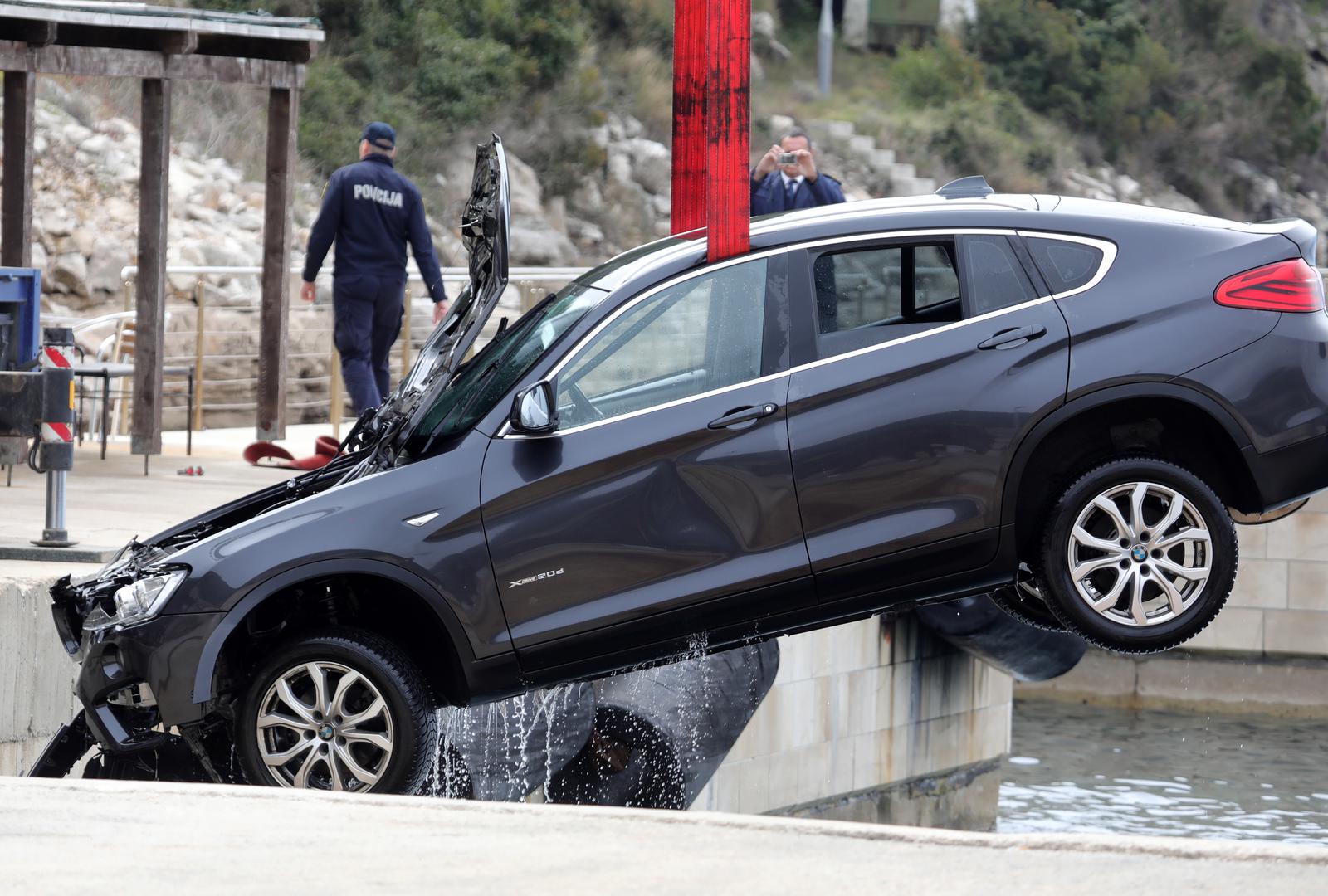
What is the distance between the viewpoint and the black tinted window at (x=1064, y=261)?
6.83 m

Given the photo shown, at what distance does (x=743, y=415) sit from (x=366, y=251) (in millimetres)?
6348

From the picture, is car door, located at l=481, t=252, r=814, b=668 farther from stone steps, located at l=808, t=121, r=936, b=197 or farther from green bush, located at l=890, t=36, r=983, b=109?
green bush, located at l=890, t=36, r=983, b=109

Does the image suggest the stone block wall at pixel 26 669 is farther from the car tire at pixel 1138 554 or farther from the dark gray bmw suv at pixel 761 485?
the car tire at pixel 1138 554

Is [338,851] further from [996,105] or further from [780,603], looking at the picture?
[996,105]

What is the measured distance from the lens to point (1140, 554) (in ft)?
22.7

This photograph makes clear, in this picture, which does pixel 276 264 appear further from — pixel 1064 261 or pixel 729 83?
pixel 1064 261

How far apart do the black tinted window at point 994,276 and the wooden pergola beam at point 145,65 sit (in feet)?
26.5

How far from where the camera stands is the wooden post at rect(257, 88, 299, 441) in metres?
14.4

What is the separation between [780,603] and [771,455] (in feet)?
1.70

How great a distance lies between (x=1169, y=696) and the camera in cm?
2298

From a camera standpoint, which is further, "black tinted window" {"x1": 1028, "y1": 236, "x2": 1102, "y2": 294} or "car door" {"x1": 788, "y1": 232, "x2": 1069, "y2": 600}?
"black tinted window" {"x1": 1028, "y1": 236, "x2": 1102, "y2": 294}

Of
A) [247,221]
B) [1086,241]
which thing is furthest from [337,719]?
[247,221]

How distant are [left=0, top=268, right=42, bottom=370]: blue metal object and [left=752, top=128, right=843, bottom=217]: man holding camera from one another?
4643mm

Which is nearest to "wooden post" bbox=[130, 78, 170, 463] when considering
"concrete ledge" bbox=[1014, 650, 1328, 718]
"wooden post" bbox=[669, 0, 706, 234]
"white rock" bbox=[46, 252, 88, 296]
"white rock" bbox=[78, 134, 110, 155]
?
"wooden post" bbox=[669, 0, 706, 234]
